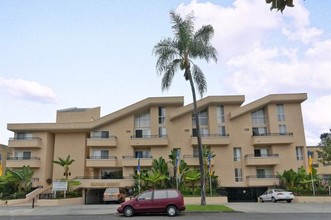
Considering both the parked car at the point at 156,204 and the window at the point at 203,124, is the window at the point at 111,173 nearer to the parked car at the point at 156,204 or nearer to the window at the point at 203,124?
the window at the point at 203,124

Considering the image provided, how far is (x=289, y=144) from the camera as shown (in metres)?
38.4

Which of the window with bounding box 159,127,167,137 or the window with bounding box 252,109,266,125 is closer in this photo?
the window with bounding box 159,127,167,137

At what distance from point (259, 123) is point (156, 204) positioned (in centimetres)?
2496

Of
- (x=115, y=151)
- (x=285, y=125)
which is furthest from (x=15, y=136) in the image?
(x=285, y=125)

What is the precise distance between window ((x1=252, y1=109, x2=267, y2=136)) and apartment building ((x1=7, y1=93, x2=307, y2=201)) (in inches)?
4.7

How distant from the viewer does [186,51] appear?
82.8 ft

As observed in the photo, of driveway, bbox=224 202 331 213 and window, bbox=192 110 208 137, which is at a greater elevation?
window, bbox=192 110 208 137

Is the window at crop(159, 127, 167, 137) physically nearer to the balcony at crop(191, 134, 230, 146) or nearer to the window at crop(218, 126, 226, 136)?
the balcony at crop(191, 134, 230, 146)

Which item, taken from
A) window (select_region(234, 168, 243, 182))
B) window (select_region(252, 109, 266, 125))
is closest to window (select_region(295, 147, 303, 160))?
window (select_region(252, 109, 266, 125))

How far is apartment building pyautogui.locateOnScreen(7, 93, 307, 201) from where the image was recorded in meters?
38.0

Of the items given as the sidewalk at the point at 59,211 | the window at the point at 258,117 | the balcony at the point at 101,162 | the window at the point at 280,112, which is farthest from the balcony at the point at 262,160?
the sidewalk at the point at 59,211

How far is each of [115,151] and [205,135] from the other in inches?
437

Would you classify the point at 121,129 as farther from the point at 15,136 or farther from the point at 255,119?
the point at 255,119

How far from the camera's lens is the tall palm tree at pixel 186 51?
25125mm
